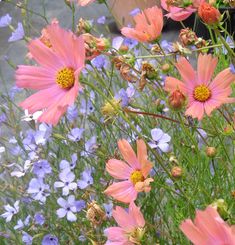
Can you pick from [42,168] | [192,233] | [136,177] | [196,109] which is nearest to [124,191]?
[136,177]

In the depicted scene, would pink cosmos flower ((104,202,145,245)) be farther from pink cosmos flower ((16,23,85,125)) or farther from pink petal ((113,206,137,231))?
pink cosmos flower ((16,23,85,125))

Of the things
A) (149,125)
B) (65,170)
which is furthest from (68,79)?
(149,125)

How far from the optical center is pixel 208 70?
0.75 m

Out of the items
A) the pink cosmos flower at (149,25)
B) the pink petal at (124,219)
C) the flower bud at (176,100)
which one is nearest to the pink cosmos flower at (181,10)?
the pink cosmos flower at (149,25)

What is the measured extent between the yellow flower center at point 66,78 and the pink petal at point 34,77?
Result: 0.07 ft

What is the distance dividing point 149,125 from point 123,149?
402 mm

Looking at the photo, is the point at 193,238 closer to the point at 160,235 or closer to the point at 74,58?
the point at 74,58

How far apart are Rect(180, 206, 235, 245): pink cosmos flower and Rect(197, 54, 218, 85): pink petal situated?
0.27 m

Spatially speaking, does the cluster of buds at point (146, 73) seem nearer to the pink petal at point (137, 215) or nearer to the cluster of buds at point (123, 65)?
the cluster of buds at point (123, 65)

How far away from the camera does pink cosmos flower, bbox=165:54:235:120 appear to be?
0.73m

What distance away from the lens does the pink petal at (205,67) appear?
75 cm

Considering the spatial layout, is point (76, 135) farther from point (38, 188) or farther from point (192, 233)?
point (192, 233)

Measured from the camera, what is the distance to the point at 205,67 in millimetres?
754

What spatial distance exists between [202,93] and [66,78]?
0.53 ft
